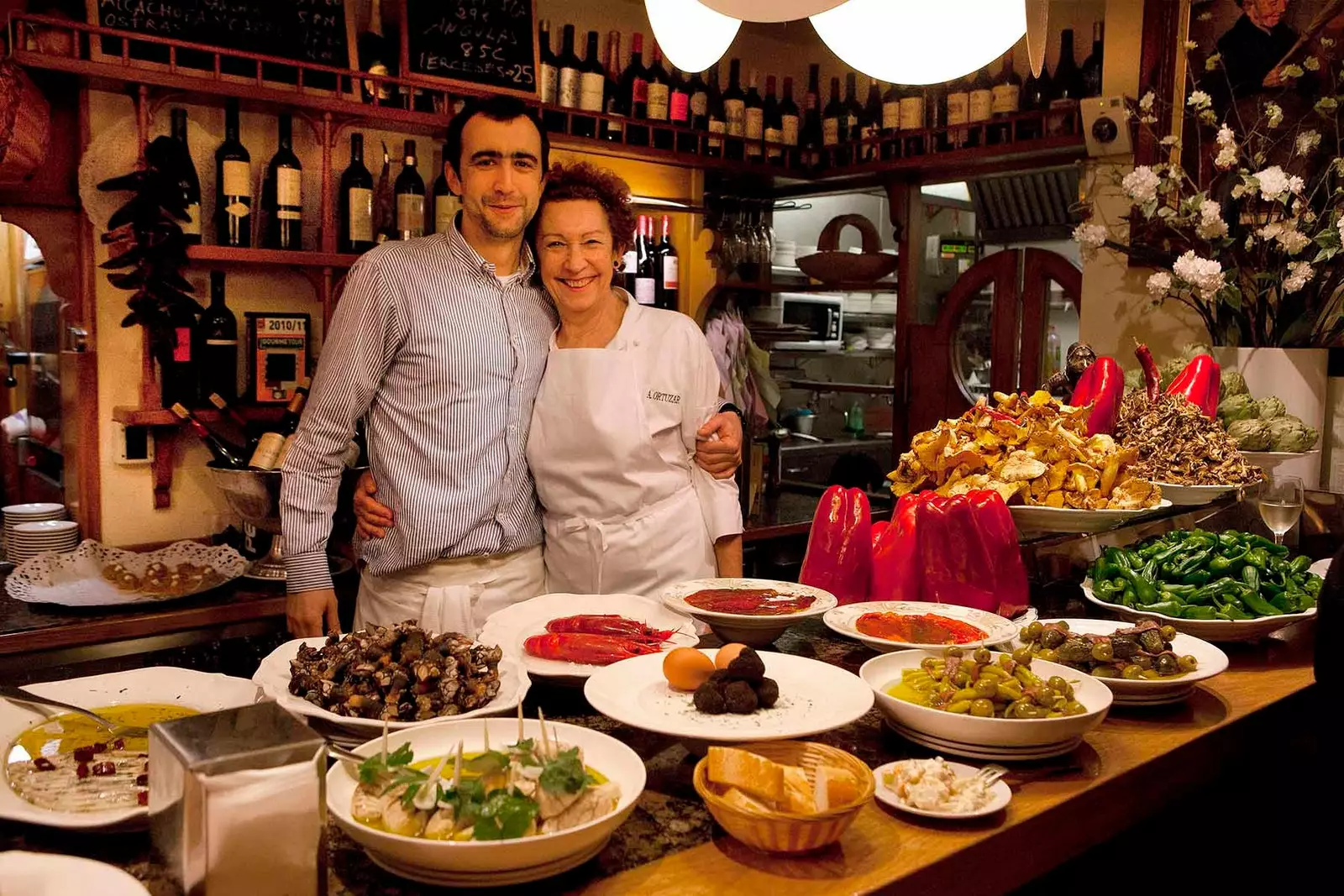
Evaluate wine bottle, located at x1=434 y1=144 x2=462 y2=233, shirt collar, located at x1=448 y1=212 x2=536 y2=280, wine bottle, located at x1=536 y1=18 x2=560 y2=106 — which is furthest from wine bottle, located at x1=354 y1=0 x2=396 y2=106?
shirt collar, located at x1=448 y1=212 x2=536 y2=280

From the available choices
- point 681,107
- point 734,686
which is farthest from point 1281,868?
point 681,107

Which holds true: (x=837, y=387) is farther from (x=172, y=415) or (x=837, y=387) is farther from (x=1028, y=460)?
(x=1028, y=460)

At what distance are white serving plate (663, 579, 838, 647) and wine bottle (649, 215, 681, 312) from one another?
10.7 ft

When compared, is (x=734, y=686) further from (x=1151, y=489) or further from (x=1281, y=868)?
(x=1281, y=868)

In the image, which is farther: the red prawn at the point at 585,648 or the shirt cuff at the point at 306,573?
the shirt cuff at the point at 306,573

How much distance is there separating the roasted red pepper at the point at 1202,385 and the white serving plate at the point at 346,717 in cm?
229

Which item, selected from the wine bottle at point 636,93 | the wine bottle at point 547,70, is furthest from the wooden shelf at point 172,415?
the wine bottle at point 636,93

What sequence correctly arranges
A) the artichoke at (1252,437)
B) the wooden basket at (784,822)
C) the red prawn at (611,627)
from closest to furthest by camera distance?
the wooden basket at (784,822), the red prawn at (611,627), the artichoke at (1252,437)

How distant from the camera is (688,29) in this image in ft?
6.82

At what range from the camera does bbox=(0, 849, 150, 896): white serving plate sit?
36.4 inches

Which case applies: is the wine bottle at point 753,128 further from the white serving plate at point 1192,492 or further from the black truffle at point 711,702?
the black truffle at point 711,702

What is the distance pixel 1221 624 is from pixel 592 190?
65.7 inches

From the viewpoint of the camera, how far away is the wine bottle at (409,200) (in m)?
4.02

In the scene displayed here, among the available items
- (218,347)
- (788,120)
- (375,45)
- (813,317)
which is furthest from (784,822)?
(813,317)
